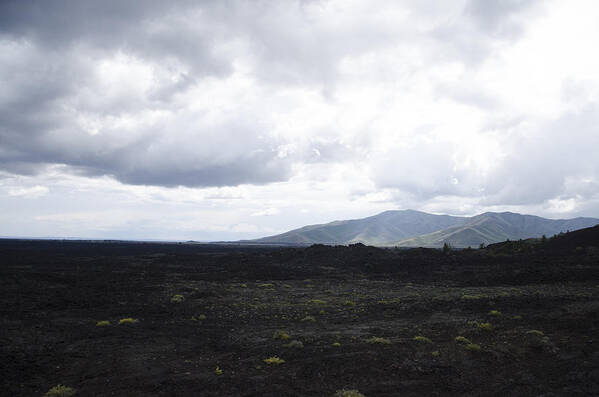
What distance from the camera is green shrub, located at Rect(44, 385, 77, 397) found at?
13466mm

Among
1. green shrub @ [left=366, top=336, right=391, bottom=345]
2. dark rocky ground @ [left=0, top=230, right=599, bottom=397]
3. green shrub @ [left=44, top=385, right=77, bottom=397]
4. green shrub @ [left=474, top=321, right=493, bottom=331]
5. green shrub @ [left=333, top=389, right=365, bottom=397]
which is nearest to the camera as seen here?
green shrub @ [left=333, top=389, right=365, bottom=397]

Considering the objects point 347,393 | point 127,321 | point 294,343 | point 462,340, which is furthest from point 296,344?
point 127,321

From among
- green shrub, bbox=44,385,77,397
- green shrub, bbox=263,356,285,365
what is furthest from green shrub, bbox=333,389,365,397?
green shrub, bbox=44,385,77,397

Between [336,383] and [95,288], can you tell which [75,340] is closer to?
[336,383]

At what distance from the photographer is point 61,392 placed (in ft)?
44.5

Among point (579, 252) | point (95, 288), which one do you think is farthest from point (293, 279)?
point (579, 252)

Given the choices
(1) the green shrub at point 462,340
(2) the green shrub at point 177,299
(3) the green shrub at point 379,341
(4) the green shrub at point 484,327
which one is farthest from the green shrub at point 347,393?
(2) the green shrub at point 177,299

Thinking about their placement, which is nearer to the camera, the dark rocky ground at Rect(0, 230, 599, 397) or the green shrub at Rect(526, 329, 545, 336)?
the dark rocky ground at Rect(0, 230, 599, 397)

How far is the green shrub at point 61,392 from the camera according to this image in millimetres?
13466

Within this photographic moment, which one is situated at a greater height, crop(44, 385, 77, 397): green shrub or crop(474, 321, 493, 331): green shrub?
crop(44, 385, 77, 397): green shrub

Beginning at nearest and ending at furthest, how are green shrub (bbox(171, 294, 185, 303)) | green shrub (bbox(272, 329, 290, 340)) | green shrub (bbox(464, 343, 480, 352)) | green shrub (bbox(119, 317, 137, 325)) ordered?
green shrub (bbox(464, 343, 480, 352))
green shrub (bbox(272, 329, 290, 340))
green shrub (bbox(119, 317, 137, 325))
green shrub (bbox(171, 294, 185, 303))

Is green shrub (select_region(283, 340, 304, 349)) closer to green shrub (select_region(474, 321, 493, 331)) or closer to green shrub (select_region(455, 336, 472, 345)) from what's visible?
green shrub (select_region(455, 336, 472, 345))

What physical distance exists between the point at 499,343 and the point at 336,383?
10682mm

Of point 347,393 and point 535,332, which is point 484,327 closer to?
point 535,332
